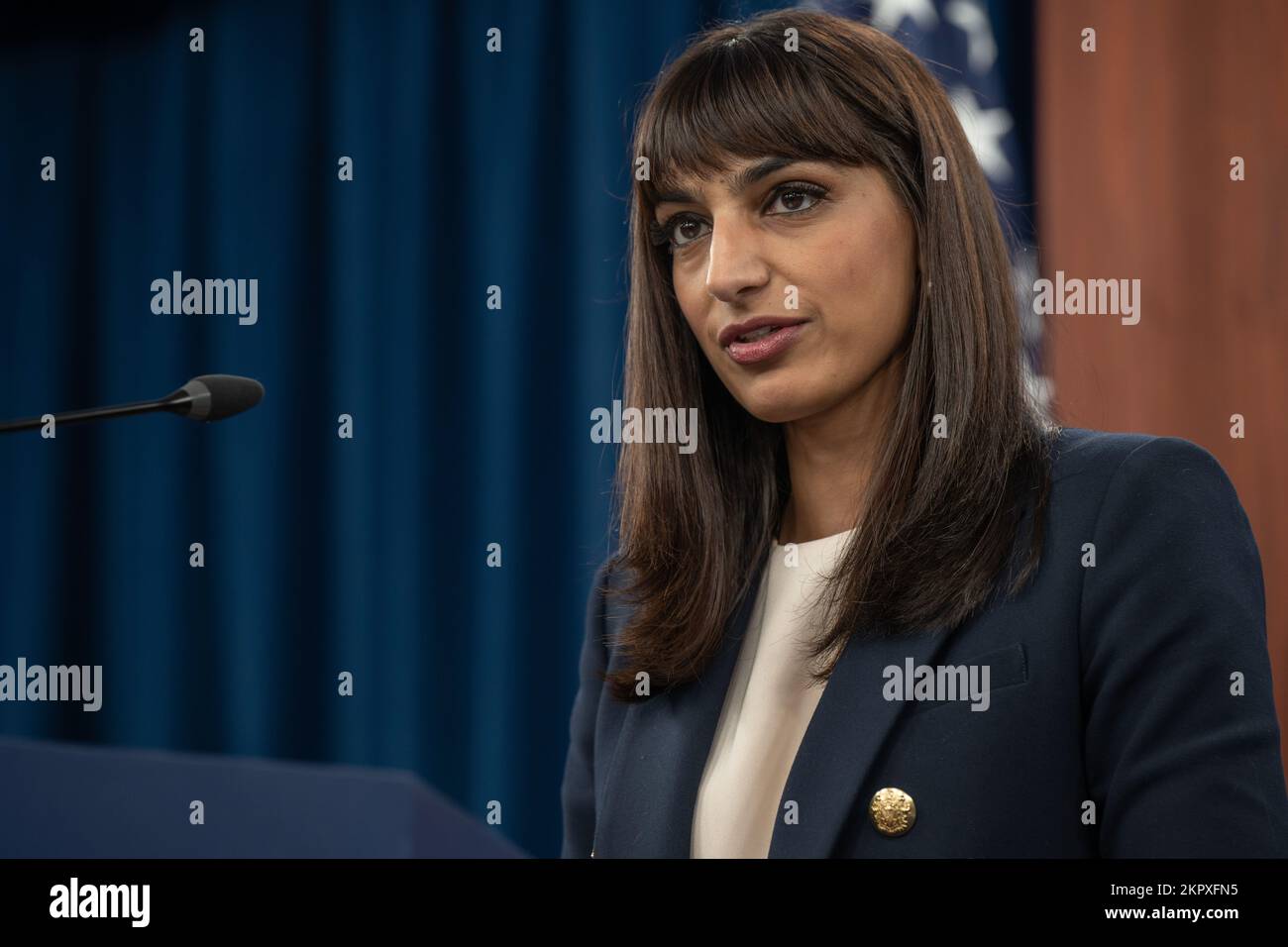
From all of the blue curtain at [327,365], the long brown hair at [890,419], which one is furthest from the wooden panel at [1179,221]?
the long brown hair at [890,419]

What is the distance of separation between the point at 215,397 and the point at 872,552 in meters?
0.45

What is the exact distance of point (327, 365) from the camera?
1895 mm

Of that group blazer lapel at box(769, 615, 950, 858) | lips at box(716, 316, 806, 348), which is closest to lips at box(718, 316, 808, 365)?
lips at box(716, 316, 806, 348)

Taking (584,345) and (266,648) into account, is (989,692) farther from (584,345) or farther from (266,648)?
(266,648)

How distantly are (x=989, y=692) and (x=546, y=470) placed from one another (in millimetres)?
Answer: 1128

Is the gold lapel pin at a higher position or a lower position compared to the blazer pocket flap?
lower

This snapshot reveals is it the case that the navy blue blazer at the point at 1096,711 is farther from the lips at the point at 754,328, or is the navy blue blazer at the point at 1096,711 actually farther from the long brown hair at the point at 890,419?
the lips at the point at 754,328

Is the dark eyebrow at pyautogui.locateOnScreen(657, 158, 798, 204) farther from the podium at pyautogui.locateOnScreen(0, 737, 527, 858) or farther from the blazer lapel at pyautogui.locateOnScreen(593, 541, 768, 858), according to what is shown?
the podium at pyautogui.locateOnScreen(0, 737, 527, 858)

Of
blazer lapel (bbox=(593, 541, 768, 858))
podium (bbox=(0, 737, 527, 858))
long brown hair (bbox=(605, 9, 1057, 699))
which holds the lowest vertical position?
blazer lapel (bbox=(593, 541, 768, 858))

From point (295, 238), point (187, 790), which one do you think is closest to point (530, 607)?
point (295, 238)

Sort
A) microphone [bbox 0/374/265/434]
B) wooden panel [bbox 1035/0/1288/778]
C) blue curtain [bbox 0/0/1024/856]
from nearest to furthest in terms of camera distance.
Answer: microphone [bbox 0/374/265/434], wooden panel [bbox 1035/0/1288/778], blue curtain [bbox 0/0/1024/856]

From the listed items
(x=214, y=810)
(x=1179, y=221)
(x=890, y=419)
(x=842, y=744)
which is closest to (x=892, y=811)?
(x=842, y=744)

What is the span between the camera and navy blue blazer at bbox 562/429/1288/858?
0.72 meters

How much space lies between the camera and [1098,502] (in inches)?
31.3
